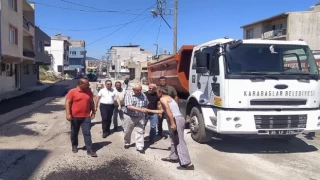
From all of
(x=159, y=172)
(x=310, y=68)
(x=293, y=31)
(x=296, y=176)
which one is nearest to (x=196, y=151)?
(x=159, y=172)

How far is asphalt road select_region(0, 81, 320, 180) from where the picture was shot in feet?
16.6

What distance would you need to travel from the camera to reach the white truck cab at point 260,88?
19.9 feet

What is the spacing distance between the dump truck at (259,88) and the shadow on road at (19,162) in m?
3.61

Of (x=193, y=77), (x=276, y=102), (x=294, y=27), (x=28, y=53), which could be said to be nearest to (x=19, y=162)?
(x=193, y=77)

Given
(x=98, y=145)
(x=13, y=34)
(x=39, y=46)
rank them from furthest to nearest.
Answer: (x=39, y=46) → (x=13, y=34) → (x=98, y=145)

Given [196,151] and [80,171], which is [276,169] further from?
[80,171]

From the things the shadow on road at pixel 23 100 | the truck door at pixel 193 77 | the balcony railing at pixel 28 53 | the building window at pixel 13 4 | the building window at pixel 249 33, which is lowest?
the shadow on road at pixel 23 100

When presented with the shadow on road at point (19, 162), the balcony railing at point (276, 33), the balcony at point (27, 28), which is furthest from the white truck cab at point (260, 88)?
the balcony railing at point (276, 33)

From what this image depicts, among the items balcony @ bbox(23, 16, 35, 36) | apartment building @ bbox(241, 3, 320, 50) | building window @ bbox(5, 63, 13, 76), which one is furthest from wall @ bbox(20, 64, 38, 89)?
apartment building @ bbox(241, 3, 320, 50)

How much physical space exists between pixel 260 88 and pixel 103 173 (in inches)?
137

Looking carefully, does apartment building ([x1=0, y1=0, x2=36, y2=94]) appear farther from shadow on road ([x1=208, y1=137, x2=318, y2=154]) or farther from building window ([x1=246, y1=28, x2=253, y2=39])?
building window ([x1=246, y1=28, x2=253, y2=39])

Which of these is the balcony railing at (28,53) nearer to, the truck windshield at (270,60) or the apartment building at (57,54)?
the truck windshield at (270,60)

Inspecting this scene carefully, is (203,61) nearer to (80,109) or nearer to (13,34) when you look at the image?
(80,109)

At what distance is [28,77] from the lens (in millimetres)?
29438
